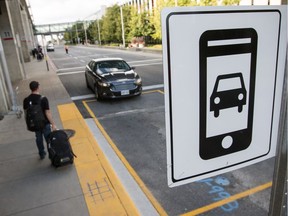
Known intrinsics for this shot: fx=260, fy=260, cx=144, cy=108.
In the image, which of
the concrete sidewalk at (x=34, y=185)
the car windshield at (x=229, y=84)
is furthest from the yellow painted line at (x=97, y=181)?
the car windshield at (x=229, y=84)

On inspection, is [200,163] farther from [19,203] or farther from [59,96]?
[59,96]

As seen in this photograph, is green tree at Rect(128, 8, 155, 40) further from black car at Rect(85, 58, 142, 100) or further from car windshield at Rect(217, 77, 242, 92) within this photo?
car windshield at Rect(217, 77, 242, 92)

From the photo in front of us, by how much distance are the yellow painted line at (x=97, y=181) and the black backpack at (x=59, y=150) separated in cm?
30

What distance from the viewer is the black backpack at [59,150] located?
203 inches

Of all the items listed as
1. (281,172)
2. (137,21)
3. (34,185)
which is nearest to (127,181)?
(34,185)

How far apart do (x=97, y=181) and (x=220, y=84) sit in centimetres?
395

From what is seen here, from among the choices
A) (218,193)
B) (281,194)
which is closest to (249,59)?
(281,194)

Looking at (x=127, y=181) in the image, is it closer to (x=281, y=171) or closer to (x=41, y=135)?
(x=41, y=135)

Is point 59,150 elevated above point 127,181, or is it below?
above

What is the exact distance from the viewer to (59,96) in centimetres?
1207

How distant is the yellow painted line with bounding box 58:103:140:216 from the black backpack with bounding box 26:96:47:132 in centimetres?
106

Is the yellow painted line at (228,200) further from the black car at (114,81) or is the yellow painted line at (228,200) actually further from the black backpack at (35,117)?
the black car at (114,81)

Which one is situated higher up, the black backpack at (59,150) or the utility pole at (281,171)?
the utility pole at (281,171)

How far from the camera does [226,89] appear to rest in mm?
1272
